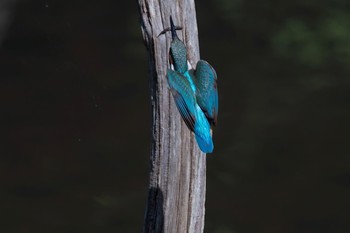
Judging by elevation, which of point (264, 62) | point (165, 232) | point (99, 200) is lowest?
point (165, 232)

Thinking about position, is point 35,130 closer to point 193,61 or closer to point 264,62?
point 264,62

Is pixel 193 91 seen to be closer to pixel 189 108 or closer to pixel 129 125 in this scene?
pixel 189 108

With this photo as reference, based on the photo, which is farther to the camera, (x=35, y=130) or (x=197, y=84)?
(x=35, y=130)

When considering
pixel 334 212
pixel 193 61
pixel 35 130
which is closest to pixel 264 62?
pixel 334 212

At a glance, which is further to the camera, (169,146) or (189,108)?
(169,146)

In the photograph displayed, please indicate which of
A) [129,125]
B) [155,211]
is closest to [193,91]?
[155,211]

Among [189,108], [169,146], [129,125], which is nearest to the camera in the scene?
[189,108]

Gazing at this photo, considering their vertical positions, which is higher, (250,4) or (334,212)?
(250,4)
